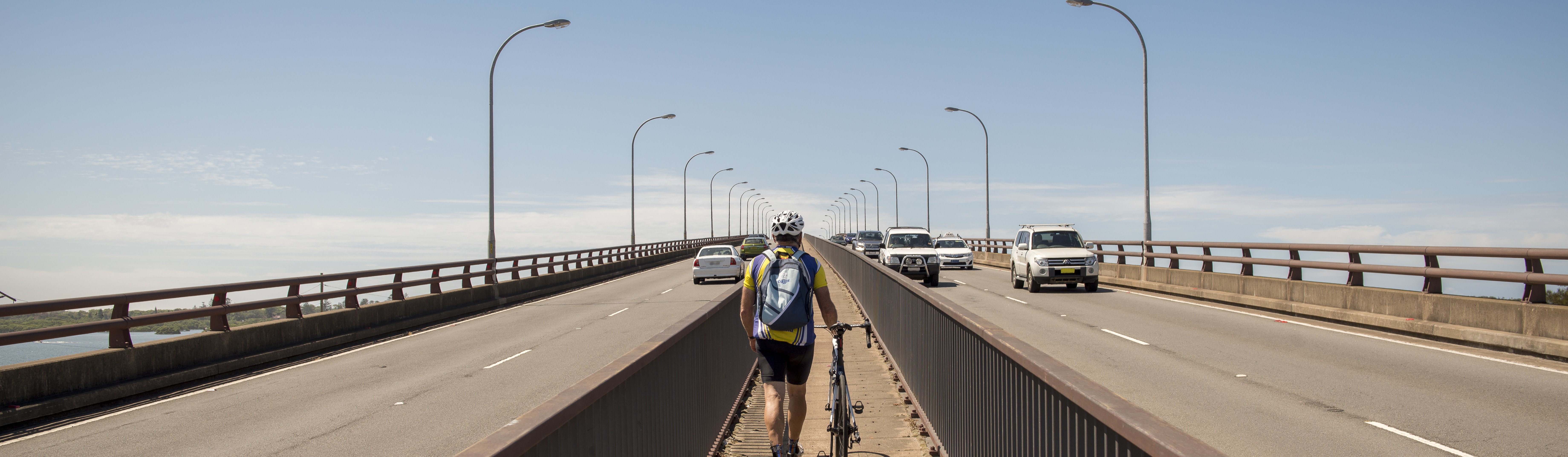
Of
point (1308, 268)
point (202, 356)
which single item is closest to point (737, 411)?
point (202, 356)

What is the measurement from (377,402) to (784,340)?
6556mm

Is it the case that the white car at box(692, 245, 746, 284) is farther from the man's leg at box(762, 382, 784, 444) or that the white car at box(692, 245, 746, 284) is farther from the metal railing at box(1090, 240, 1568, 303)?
the man's leg at box(762, 382, 784, 444)

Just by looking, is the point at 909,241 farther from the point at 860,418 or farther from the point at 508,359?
the point at 860,418

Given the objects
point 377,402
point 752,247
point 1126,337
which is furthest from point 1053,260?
point 752,247

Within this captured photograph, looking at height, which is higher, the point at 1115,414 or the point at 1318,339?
the point at 1115,414

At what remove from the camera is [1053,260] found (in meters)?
24.2

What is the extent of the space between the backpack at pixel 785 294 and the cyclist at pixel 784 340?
19mm

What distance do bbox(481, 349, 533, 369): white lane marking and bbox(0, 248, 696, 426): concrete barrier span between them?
150 inches

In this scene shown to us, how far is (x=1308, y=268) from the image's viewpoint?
1823 centimetres

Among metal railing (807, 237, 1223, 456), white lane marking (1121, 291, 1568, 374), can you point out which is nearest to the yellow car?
white lane marking (1121, 291, 1568, 374)

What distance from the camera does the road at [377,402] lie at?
27.4 feet

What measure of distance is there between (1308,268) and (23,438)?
65.3 feet

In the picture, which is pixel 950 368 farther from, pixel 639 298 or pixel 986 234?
pixel 986 234

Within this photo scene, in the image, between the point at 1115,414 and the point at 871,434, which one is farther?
the point at 871,434
